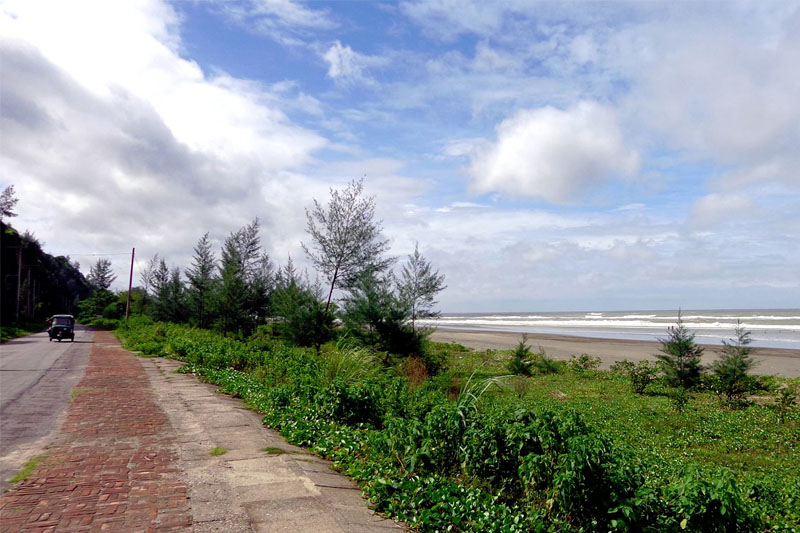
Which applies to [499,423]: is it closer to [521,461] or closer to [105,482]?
[521,461]

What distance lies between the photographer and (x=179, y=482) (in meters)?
5.37

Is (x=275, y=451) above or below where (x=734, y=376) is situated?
above

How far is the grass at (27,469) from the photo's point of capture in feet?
17.7

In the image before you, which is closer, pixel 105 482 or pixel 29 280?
pixel 105 482

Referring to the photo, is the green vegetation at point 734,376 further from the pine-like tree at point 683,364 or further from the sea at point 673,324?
the sea at point 673,324

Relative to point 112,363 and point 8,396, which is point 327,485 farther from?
point 112,363

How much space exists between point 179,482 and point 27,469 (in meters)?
1.75

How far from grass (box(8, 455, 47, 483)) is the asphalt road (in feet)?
0.20

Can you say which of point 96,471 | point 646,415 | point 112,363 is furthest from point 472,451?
point 112,363

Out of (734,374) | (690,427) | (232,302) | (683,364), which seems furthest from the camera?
(232,302)

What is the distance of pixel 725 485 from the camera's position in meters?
4.38

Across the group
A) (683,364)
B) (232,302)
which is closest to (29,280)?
(232,302)

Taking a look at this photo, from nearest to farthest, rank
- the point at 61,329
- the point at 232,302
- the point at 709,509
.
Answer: the point at 709,509
the point at 232,302
the point at 61,329

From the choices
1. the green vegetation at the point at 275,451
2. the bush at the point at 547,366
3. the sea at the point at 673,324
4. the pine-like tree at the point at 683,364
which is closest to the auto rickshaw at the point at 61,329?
the sea at the point at 673,324
